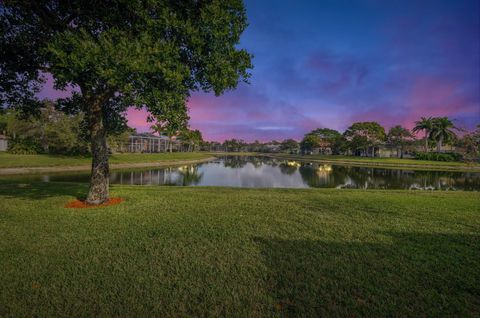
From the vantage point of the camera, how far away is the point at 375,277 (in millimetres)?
4336

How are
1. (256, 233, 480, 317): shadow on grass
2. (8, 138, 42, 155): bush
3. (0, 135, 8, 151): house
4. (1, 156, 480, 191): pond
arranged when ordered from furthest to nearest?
1. (0, 135, 8, 151): house
2. (8, 138, 42, 155): bush
3. (1, 156, 480, 191): pond
4. (256, 233, 480, 317): shadow on grass

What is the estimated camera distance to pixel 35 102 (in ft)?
35.7

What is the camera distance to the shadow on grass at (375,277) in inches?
139

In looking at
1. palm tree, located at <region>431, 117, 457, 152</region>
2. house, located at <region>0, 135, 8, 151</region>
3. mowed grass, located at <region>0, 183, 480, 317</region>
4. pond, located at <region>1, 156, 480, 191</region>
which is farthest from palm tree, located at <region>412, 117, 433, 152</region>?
house, located at <region>0, 135, 8, 151</region>

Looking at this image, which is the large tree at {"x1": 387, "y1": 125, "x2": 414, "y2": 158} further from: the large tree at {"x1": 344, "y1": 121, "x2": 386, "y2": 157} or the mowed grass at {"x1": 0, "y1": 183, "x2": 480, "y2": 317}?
the mowed grass at {"x1": 0, "y1": 183, "x2": 480, "y2": 317}

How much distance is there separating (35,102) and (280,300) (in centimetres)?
1271

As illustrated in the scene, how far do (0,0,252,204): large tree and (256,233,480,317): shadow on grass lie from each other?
5.59 meters

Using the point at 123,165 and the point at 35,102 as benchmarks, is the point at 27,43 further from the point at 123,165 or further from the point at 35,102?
the point at 123,165

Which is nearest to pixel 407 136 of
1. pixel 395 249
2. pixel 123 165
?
pixel 123 165

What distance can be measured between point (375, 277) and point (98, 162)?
9974 mm

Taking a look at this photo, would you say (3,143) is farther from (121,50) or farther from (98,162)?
(121,50)

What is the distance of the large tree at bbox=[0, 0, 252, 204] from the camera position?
22.5 feet

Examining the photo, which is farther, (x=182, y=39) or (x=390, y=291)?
(x=182, y=39)

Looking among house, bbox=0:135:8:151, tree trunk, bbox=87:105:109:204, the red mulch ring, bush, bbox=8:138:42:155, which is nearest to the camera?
the red mulch ring
